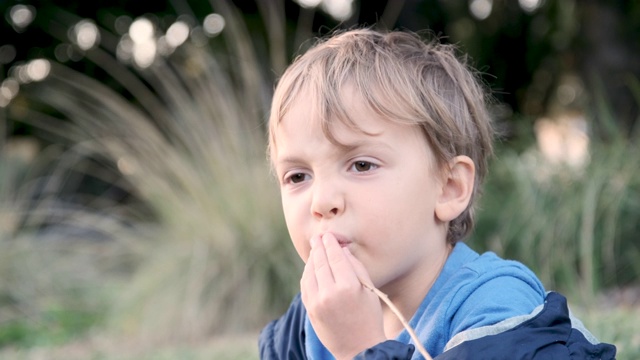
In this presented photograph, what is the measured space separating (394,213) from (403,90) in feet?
0.99


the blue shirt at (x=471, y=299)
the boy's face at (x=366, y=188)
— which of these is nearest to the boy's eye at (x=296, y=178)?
the boy's face at (x=366, y=188)

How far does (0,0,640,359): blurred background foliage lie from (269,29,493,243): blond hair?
1025 millimetres

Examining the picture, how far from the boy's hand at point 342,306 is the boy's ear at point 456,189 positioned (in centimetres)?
33

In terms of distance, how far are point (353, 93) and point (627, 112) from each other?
602 cm

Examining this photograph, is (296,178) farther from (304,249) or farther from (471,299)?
(471,299)

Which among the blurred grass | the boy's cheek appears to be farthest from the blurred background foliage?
the boy's cheek

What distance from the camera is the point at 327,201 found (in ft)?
6.51

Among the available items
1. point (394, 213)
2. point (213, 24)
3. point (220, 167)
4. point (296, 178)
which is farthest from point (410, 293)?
point (213, 24)

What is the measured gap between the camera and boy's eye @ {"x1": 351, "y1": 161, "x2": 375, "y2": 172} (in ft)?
6.64

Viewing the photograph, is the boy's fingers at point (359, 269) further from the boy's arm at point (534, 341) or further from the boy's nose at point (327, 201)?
the boy's arm at point (534, 341)

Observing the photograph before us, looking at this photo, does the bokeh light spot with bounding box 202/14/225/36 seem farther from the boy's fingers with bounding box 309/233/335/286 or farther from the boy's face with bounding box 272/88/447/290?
the boy's fingers with bounding box 309/233/335/286

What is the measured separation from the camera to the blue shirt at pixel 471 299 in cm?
186

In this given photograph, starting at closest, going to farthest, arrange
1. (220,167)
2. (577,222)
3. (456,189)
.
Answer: (456,189) → (577,222) → (220,167)

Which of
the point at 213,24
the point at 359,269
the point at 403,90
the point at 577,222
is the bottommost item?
Result: the point at 359,269
